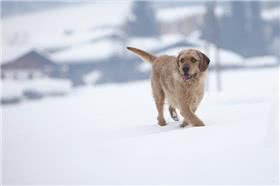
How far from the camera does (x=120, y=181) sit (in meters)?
3.03

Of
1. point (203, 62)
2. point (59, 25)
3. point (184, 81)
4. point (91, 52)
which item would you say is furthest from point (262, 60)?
point (203, 62)

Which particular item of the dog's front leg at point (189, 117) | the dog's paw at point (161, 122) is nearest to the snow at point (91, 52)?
the dog's paw at point (161, 122)

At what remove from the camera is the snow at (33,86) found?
90.6 ft

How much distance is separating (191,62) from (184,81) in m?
0.28

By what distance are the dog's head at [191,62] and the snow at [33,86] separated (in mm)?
22811

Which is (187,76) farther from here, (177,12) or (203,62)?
(177,12)

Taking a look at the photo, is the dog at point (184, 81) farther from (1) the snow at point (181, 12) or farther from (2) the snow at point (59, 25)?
(1) the snow at point (181, 12)

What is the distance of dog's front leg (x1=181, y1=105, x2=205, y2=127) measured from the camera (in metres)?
5.10

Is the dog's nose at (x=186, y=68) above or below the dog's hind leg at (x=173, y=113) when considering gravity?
above

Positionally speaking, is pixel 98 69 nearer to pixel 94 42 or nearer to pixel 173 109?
pixel 94 42

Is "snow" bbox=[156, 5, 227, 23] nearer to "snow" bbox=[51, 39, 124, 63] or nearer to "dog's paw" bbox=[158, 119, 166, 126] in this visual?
"snow" bbox=[51, 39, 124, 63]

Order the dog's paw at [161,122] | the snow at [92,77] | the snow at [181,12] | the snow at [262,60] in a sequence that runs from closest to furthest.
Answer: the dog's paw at [161,122] → the snow at [262,60] → the snow at [92,77] → the snow at [181,12]

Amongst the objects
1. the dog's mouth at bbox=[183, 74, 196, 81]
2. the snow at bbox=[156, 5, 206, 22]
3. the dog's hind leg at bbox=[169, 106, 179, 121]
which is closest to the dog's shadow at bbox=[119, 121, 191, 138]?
the dog's hind leg at bbox=[169, 106, 179, 121]

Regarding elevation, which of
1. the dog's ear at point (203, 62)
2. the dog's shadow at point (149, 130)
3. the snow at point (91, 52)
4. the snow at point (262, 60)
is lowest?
the dog's shadow at point (149, 130)
